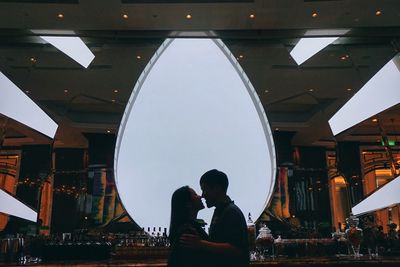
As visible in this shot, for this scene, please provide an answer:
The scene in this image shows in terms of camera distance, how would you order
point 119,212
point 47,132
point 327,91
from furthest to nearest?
point 327,91, point 47,132, point 119,212

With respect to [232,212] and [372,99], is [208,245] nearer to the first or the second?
[232,212]

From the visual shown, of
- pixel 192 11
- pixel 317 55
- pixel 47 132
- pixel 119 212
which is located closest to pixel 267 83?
pixel 317 55

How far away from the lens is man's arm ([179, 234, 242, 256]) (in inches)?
58.7

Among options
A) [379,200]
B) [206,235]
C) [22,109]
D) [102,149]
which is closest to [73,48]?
[22,109]

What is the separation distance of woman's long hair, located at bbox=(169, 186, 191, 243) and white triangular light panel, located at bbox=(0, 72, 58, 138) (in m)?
3.41

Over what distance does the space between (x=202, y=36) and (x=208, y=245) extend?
3.94 metres

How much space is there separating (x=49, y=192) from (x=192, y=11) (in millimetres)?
2945

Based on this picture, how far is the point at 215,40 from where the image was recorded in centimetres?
501

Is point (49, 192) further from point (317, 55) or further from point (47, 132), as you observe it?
point (317, 55)

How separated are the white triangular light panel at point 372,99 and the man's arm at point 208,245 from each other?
3606 millimetres

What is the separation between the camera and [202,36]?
16.4 ft

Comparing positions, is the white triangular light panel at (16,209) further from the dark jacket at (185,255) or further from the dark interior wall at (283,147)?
the dark jacket at (185,255)

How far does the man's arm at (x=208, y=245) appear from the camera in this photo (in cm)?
149

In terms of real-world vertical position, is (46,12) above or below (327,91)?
above
